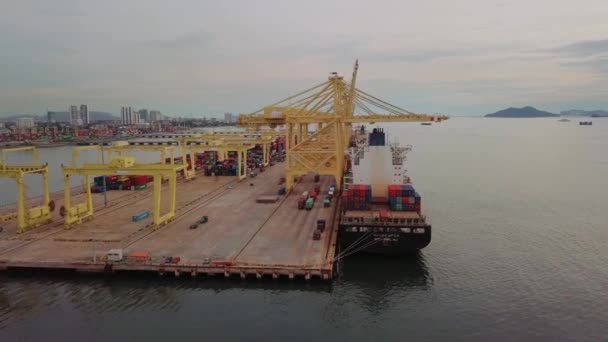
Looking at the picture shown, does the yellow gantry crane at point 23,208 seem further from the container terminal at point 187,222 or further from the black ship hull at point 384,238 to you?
the black ship hull at point 384,238

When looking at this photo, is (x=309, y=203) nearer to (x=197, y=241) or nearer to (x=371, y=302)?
(x=197, y=241)

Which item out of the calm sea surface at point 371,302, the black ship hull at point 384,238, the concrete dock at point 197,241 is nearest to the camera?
the calm sea surface at point 371,302

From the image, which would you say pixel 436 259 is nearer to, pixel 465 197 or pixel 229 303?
pixel 229 303

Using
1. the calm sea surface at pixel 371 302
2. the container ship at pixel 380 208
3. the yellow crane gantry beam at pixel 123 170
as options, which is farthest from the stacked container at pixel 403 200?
the yellow crane gantry beam at pixel 123 170

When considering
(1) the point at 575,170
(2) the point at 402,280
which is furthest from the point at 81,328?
(1) the point at 575,170

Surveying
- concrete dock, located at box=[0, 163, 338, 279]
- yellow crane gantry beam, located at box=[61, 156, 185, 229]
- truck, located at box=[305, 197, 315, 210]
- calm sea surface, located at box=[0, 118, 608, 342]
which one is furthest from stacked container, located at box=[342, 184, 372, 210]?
yellow crane gantry beam, located at box=[61, 156, 185, 229]

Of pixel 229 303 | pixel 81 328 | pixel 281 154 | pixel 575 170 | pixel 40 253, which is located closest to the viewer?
pixel 81 328

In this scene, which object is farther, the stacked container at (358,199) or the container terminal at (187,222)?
the stacked container at (358,199)
